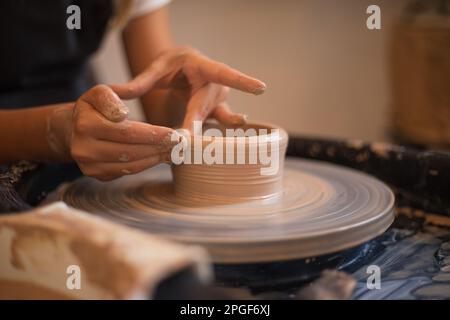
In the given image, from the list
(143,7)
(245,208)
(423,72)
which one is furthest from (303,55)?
(245,208)

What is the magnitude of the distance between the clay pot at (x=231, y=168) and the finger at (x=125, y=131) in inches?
1.9

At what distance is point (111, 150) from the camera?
36.7 inches

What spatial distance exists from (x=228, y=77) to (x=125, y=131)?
240 mm

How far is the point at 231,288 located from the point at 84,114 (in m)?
0.36

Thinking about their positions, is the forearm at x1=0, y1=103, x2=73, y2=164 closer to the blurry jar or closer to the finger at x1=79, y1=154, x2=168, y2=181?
the finger at x1=79, y1=154, x2=168, y2=181

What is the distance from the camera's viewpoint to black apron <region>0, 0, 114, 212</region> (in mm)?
1394

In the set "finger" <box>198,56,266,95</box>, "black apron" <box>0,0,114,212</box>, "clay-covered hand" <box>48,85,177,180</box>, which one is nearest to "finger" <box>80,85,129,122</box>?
"clay-covered hand" <box>48,85,177,180</box>

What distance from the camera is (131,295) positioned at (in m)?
0.57

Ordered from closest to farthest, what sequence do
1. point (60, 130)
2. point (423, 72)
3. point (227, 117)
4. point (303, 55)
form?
point (60, 130) < point (227, 117) < point (423, 72) < point (303, 55)

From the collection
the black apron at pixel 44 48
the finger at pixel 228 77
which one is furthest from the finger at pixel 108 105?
the black apron at pixel 44 48

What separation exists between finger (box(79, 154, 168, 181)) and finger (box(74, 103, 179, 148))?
3 cm

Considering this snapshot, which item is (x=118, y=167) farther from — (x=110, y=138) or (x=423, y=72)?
(x=423, y=72)

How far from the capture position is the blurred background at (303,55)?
2.62 metres

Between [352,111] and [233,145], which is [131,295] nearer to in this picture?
[233,145]
